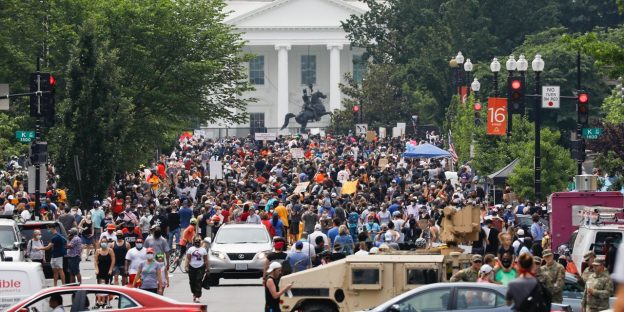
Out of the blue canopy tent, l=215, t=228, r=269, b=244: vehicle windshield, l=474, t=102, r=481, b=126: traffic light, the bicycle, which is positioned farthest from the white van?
the blue canopy tent

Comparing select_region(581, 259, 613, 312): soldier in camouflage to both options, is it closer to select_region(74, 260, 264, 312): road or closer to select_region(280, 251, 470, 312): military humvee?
select_region(280, 251, 470, 312): military humvee

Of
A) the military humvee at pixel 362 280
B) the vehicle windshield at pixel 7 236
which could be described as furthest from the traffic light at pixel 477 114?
the military humvee at pixel 362 280

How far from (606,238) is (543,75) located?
43.5 m

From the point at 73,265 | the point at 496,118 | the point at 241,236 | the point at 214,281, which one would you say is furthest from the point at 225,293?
the point at 496,118

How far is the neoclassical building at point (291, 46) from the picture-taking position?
133 metres

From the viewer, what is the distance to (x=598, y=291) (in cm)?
2097

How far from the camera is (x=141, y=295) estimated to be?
20422 mm

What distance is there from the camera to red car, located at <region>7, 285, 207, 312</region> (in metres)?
20.1

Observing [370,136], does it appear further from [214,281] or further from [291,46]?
[291,46]

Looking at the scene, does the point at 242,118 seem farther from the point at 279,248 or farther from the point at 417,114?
the point at 417,114

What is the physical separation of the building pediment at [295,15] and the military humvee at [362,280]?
111 m

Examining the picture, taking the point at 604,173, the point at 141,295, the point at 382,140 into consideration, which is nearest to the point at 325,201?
the point at 604,173

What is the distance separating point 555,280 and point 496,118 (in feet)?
79.1

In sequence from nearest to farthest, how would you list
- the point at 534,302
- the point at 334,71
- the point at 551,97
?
the point at 534,302 → the point at 551,97 → the point at 334,71
